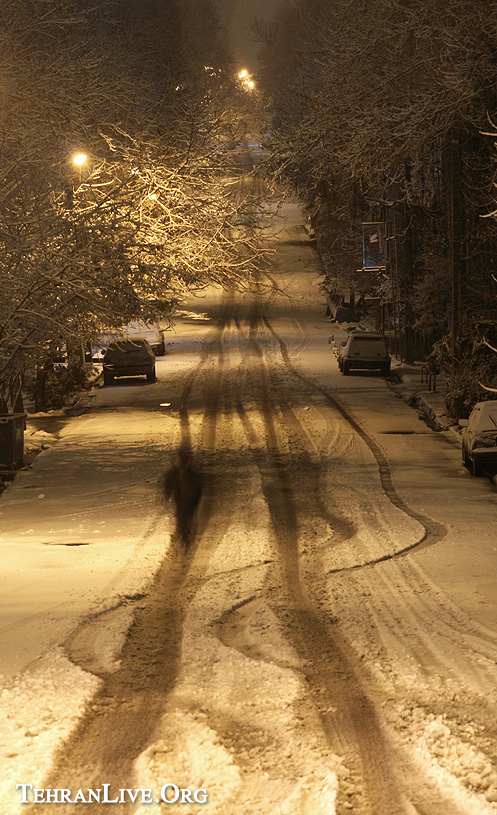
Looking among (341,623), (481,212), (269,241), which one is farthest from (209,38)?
(341,623)

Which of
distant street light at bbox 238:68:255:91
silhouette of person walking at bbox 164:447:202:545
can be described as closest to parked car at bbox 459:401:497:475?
silhouette of person walking at bbox 164:447:202:545

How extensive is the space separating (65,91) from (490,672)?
12.3 m

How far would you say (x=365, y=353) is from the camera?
33375 mm

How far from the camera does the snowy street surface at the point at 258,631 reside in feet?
17.4

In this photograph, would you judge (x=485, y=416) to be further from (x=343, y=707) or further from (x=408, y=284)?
(x=408, y=284)

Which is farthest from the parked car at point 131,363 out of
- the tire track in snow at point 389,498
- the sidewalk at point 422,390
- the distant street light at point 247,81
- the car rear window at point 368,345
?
the distant street light at point 247,81

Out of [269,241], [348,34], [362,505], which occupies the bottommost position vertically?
[362,505]

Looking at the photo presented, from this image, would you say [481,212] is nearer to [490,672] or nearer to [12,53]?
[12,53]

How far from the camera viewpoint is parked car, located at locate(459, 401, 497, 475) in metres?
16.0

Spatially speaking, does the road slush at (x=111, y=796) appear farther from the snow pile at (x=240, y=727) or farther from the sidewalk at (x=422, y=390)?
the sidewalk at (x=422, y=390)

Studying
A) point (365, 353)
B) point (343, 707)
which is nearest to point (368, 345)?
point (365, 353)

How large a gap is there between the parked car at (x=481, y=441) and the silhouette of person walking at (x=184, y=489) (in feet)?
15.3

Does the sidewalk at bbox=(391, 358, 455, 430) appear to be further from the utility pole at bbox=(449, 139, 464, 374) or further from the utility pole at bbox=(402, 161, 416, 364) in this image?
the utility pole at bbox=(449, 139, 464, 374)

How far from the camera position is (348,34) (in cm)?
2241
